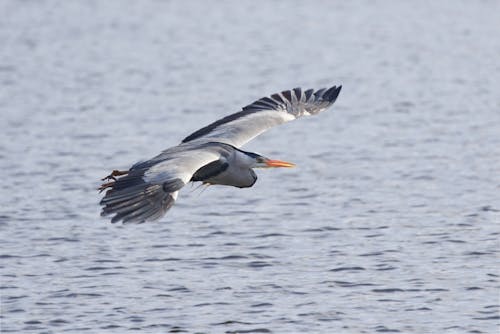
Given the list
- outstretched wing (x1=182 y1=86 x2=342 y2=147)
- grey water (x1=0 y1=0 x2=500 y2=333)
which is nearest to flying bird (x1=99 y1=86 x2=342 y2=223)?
Answer: outstretched wing (x1=182 y1=86 x2=342 y2=147)

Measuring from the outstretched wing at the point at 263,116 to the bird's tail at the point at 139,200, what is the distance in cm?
221

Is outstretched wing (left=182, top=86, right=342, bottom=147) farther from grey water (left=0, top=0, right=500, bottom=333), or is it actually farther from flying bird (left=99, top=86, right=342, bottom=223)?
grey water (left=0, top=0, right=500, bottom=333)

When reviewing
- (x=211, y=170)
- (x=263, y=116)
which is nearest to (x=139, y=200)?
(x=211, y=170)

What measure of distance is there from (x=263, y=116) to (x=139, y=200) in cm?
334

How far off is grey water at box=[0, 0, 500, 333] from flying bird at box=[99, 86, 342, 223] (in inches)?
39.1

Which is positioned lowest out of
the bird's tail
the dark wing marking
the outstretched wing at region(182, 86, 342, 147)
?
the bird's tail

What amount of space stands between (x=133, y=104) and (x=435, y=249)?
10204 millimetres

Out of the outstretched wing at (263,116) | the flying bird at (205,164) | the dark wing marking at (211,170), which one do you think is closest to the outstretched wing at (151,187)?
the flying bird at (205,164)

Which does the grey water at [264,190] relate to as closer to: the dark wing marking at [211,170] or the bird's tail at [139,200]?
the dark wing marking at [211,170]

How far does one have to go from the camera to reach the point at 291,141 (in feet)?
60.8

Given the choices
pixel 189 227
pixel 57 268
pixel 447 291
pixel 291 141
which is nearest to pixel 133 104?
pixel 291 141

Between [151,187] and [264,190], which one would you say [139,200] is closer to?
[151,187]

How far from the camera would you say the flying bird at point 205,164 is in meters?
9.29

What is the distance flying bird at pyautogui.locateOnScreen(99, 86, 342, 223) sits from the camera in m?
9.29
